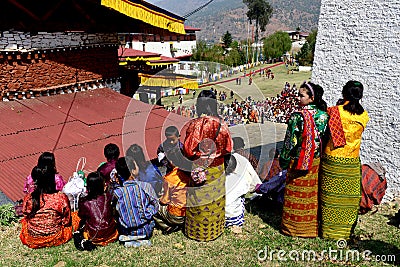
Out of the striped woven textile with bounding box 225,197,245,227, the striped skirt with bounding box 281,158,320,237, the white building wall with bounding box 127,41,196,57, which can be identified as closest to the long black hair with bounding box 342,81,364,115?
the striped skirt with bounding box 281,158,320,237

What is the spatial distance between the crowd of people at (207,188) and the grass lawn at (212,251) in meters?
0.11

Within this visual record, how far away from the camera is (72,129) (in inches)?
246

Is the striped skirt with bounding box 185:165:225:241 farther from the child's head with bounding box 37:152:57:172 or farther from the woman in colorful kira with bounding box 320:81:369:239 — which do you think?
the child's head with bounding box 37:152:57:172

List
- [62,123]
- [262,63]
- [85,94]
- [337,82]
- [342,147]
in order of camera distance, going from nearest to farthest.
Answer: [342,147] → [337,82] → [62,123] → [85,94] → [262,63]

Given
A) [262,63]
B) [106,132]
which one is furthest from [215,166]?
[262,63]

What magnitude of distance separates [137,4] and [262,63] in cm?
6341

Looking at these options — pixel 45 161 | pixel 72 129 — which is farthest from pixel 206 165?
pixel 72 129

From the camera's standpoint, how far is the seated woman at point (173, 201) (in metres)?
4.39

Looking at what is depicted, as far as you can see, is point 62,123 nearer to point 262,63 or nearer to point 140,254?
point 140,254

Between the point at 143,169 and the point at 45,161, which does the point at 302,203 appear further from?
the point at 45,161

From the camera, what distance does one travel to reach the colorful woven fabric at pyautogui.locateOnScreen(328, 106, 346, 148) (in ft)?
13.1

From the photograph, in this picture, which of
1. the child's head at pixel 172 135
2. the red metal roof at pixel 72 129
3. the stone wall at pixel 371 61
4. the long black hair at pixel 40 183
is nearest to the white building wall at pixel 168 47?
the red metal roof at pixel 72 129

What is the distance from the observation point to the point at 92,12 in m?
7.69

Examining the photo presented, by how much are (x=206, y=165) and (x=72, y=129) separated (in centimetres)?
315
